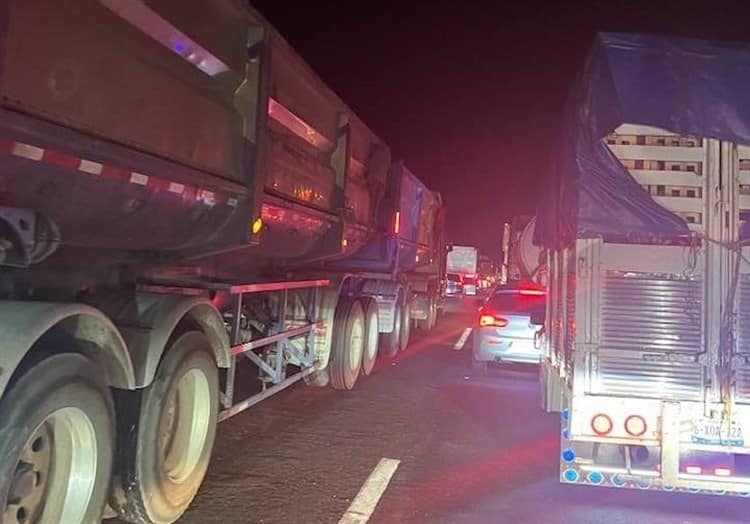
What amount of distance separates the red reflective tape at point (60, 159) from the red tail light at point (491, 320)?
28.6 feet

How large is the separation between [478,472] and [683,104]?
3.52 m

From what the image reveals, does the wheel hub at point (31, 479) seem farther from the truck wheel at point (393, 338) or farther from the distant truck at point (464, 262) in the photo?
the distant truck at point (464, 262)

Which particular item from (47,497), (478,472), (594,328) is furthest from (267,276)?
(47,497)

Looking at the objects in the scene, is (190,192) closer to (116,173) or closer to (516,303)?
(116,173)

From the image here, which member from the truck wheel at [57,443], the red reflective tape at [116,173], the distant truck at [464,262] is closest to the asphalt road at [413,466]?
the truck wheel at [57,443]

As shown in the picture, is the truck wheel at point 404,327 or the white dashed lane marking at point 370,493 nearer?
the white dashed lane marking at point 370,493

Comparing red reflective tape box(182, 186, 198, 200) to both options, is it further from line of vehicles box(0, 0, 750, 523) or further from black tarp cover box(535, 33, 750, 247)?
black tarp cover box(535, 33, 750, 247)

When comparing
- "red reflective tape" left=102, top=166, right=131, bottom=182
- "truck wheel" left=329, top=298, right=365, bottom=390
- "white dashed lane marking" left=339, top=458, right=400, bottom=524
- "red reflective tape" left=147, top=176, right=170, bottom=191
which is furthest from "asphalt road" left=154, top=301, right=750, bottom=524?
Result: "red reflective tape" left=102, top=166, right=131, bottom=182

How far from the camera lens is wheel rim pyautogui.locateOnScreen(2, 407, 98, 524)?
11.5 ft

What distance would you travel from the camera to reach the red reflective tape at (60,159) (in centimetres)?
335

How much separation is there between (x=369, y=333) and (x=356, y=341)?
0.87m

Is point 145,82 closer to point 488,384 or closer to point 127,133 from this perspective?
point 127,133

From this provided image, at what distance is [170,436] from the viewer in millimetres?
5090

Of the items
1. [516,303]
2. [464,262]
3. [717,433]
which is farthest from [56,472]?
[464,262]
